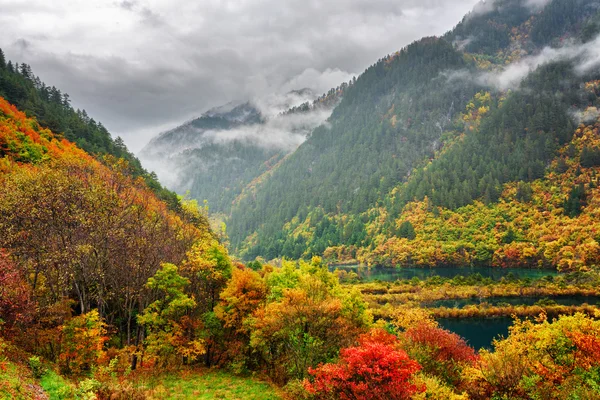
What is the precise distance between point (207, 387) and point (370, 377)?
15961mm

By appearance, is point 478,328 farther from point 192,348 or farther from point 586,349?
point 192,348

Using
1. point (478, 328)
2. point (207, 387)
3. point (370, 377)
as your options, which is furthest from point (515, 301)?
point (207, 387)

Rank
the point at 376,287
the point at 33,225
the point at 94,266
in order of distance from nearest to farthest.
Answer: the point at 33,225 → the point at 94,266 → the point at 376,287

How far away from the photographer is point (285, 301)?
94.4ft

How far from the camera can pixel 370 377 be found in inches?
830

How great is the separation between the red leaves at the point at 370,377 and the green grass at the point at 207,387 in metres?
7.68

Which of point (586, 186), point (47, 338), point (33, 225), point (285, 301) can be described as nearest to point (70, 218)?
point (33, 225)

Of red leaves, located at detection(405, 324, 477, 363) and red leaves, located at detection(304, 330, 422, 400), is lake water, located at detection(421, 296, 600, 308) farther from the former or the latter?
red leaves, located at detection(304, 330, 422, 400)

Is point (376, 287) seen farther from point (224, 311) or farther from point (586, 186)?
point (586, 186)

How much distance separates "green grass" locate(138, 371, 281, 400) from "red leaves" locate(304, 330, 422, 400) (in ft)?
25.2

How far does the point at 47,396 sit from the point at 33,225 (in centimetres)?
1637

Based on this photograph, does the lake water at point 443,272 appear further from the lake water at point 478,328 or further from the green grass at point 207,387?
the green grass at point 207,387

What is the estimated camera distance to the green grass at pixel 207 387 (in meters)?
26.4

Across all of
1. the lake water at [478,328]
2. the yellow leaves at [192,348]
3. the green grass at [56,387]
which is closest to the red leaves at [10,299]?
the green grass at [56,387]
